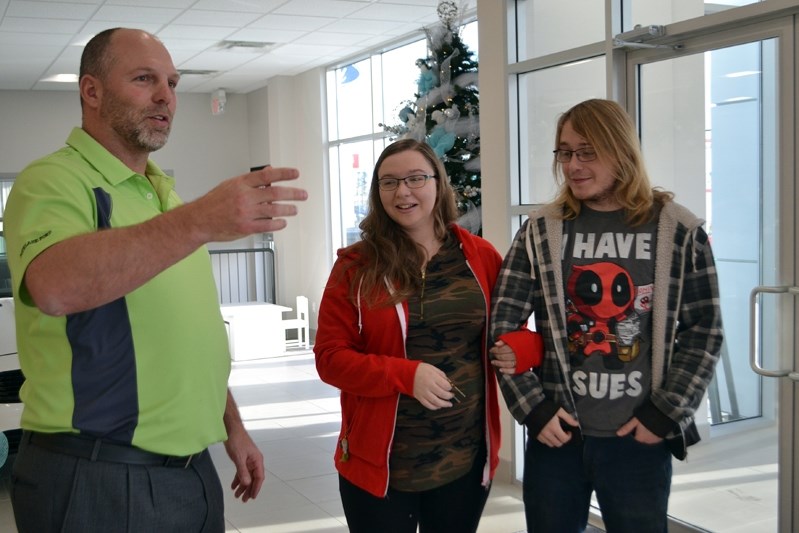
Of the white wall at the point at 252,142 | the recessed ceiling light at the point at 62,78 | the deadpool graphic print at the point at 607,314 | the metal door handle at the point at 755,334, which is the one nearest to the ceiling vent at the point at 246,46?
the white wall at the point at 252,142

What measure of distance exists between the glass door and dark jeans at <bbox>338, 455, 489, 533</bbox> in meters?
1.43

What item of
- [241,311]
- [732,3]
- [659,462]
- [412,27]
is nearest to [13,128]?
[241,311]

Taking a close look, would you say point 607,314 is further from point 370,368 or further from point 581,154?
point 370,368

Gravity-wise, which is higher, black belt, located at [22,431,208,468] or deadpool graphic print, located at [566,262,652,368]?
deadpool graphic print, located at [566,262,652,368]

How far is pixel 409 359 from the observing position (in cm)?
216

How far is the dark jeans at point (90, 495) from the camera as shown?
1.50 m

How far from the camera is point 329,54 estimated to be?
31.4 feet

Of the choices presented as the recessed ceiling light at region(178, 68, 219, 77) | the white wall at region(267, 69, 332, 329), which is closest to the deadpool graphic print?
the white wall at region(267, 69, 332, 329)

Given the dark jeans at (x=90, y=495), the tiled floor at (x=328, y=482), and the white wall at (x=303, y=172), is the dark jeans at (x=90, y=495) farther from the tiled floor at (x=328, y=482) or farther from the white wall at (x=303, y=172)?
the white wall at (x=303, y=172)

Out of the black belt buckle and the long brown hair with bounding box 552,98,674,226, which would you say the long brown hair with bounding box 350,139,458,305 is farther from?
the black belt buckle

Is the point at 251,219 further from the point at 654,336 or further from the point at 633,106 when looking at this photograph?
the point at 633,106

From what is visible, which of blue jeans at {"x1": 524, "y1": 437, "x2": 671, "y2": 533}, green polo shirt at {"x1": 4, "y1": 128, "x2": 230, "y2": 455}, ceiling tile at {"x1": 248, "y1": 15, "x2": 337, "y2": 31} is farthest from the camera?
ceiling tile at {"x1": 248, "y1": 15, "x2": 337, "y2": 31}

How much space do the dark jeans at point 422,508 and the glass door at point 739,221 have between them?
4.70 feet

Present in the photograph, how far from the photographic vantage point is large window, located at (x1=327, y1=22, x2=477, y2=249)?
9367 mm
